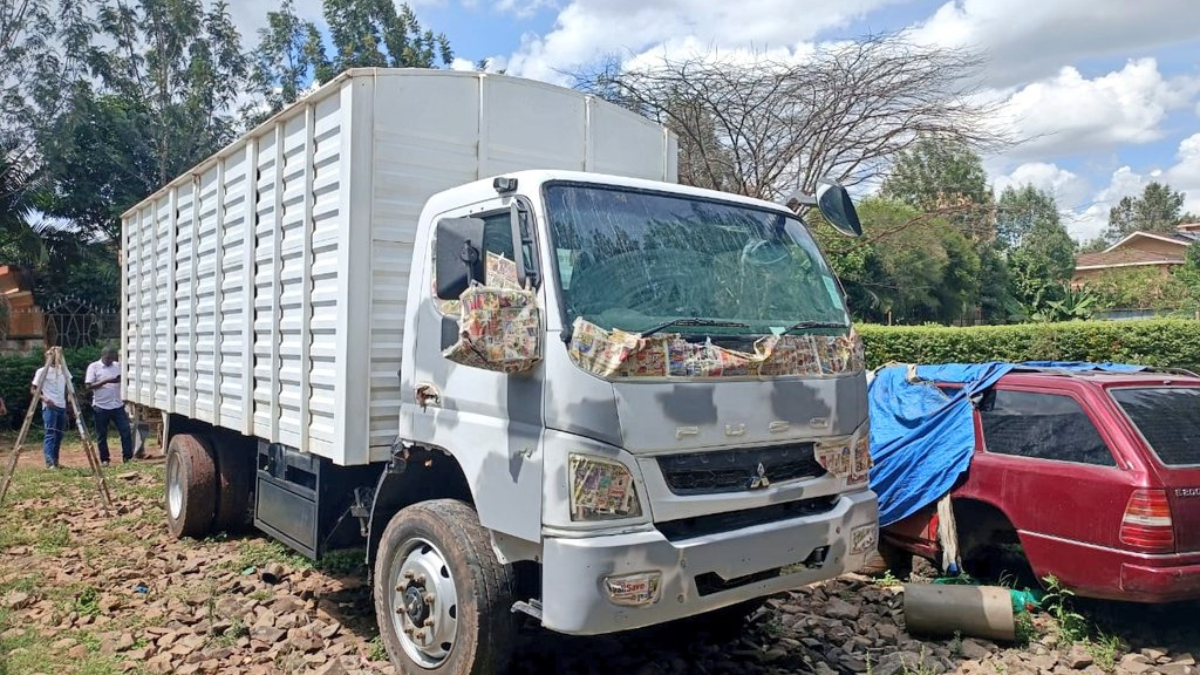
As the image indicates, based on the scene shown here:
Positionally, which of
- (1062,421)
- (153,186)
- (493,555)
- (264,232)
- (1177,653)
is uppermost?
(153,186)

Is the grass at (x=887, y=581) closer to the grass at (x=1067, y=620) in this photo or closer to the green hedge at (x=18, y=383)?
the grass at (x=1067, y=620)

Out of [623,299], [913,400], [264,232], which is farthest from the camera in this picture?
[913,400]

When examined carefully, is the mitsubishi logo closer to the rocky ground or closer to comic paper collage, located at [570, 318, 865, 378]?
comic paper collage, located at [570, 318, 865, 378]

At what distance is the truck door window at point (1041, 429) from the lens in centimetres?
496

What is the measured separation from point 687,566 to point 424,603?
133 centimetres

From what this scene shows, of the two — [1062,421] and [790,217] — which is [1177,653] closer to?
[1062,421]

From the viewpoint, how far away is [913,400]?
6293mm

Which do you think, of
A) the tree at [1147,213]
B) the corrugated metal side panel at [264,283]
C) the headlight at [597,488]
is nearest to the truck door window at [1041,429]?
the headlight at [597,488]

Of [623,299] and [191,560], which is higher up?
[623,299]

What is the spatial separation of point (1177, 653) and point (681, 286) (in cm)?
378

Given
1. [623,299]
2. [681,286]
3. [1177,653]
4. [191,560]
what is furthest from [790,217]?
[191,560]

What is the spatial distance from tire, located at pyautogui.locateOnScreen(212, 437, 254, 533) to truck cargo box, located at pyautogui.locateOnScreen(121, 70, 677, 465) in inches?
21.1

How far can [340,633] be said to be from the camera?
4930mm

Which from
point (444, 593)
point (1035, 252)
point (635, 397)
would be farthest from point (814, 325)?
point (1035, 252)
